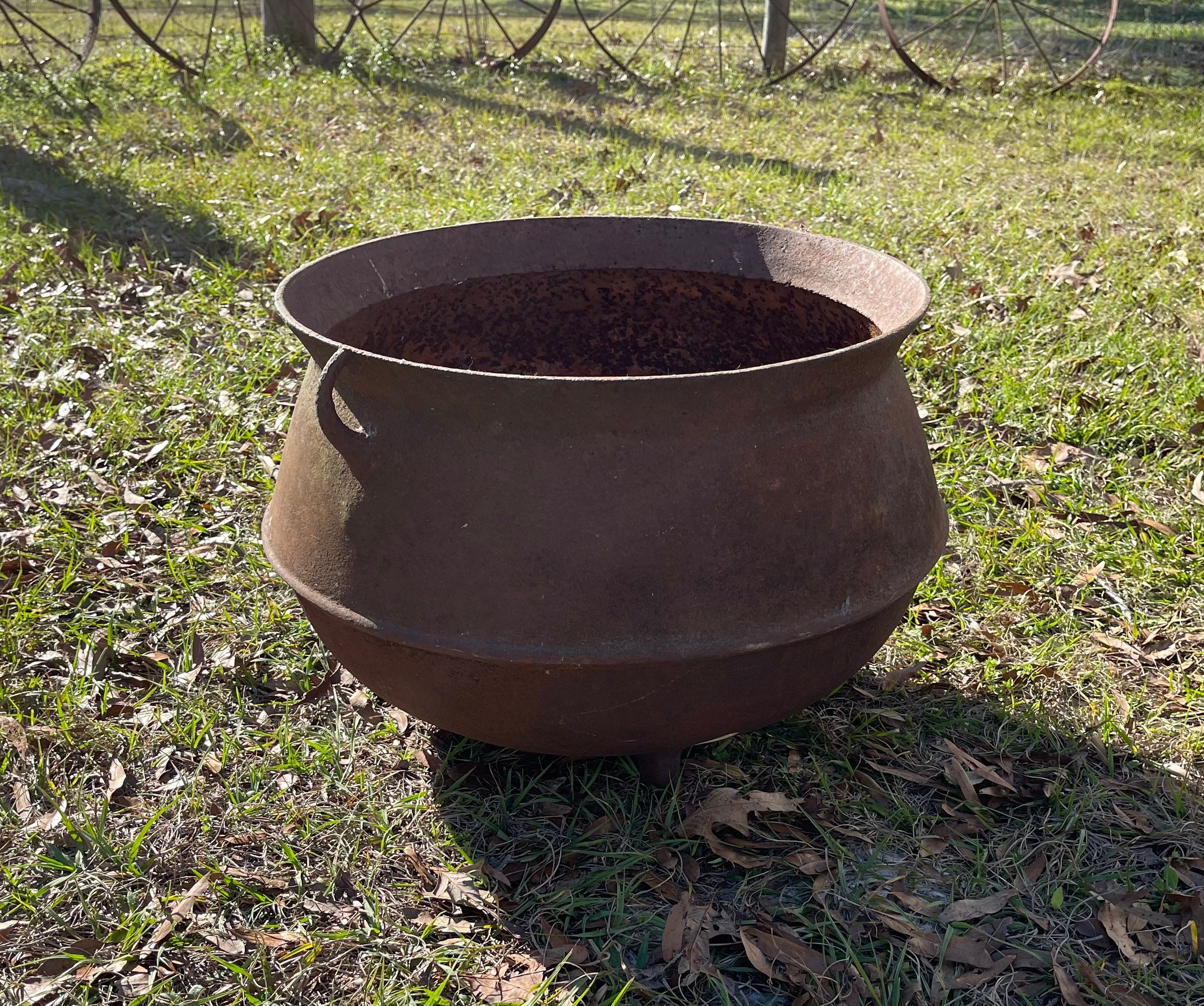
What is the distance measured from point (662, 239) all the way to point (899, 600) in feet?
3.36

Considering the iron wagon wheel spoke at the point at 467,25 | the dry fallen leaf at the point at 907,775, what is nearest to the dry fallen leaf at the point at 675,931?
the dry fallen leaf at the point at 907,775

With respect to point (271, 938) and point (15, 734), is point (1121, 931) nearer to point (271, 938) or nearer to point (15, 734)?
point (271, 938)

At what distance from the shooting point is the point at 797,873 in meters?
2.06

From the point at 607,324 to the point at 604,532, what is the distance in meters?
1.10

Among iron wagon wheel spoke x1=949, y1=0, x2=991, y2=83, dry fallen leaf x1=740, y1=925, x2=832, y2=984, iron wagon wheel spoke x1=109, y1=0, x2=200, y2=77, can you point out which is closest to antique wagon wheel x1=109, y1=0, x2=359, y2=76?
iron wagon wheel spoke x1=109, y1=0, x2=200, y2=77

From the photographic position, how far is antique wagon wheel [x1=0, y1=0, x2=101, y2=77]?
7.58m

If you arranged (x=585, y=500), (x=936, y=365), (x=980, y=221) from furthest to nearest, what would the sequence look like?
(x=980, y=221) < (x=936, y=365) < (x=585, y=500)

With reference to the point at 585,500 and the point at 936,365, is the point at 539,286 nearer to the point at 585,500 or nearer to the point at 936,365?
the point at 585,500

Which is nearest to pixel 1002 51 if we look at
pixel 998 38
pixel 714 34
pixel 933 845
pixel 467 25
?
pixel 998 38

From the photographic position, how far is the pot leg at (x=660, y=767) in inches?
85.1

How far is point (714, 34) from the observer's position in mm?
10703

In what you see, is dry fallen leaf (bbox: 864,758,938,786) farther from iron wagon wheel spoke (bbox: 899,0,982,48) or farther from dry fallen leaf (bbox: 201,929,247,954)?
iron wagon wheel spoke (bbox: 899,0,982,48)

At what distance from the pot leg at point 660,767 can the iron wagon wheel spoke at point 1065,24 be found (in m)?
7.71

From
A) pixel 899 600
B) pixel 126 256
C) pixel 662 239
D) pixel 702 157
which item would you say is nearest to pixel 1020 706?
pixel 899 600
